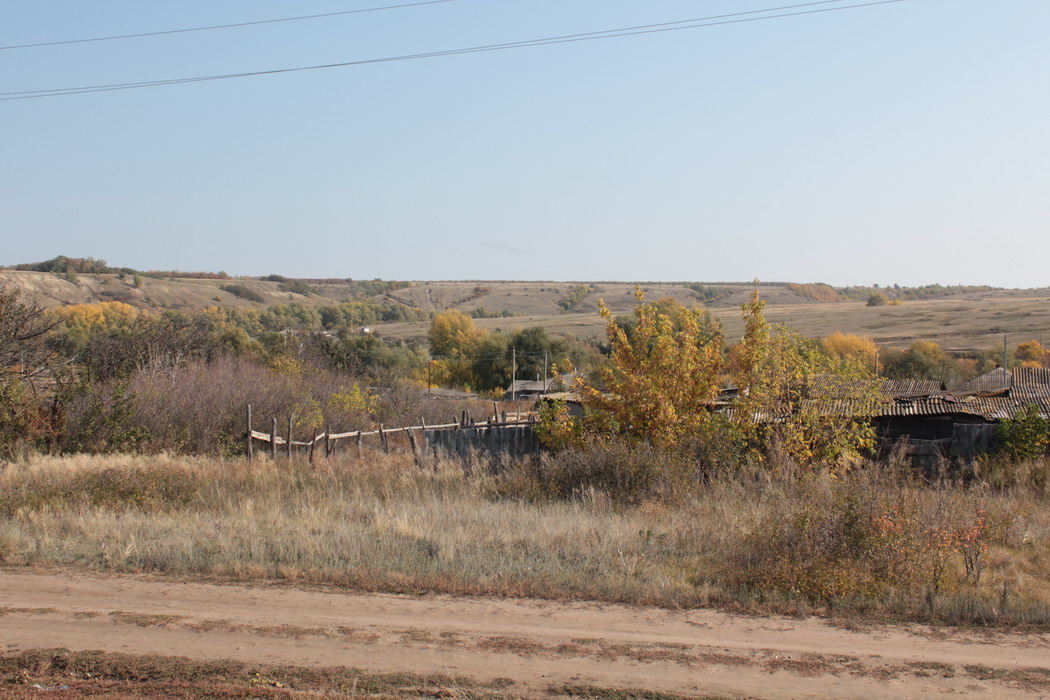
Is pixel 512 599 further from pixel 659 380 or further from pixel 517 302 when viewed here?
pixel 517 302

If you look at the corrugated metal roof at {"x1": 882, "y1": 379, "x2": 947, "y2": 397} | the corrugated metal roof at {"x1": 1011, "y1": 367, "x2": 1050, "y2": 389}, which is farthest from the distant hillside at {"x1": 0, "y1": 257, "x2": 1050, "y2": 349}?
the corrugated metal roof at {"x1": 882, "y1": 379, "x2": 947, "y2": 397}

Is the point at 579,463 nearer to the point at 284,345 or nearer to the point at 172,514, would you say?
the point at 172,514

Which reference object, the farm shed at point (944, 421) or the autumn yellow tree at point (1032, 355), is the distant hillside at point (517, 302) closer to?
the autumn yellow tree at point (1032, 355)

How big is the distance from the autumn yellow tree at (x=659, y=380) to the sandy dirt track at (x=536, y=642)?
23.3 feet

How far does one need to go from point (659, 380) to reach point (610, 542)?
5603 mm

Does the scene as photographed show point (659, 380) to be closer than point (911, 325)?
Yes

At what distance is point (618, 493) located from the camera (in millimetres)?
12750

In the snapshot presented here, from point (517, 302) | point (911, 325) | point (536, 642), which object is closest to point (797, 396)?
point (536, 642)

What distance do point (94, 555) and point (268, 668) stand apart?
4.28 metres

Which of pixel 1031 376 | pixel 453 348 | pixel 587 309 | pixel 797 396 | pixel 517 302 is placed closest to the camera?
pixel 797 396

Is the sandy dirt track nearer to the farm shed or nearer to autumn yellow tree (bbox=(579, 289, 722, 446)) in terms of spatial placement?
autumn yellow tree (bbox=(579, 289, 722, 446))

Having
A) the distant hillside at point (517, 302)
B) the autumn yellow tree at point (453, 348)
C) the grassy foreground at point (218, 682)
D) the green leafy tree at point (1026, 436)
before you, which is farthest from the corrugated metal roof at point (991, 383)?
the autumn yellow tree at point (453, 348)

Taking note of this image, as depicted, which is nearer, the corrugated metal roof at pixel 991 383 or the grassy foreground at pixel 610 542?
the grassy foreground at pixel 610 542

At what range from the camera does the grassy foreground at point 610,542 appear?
27.0 feet
